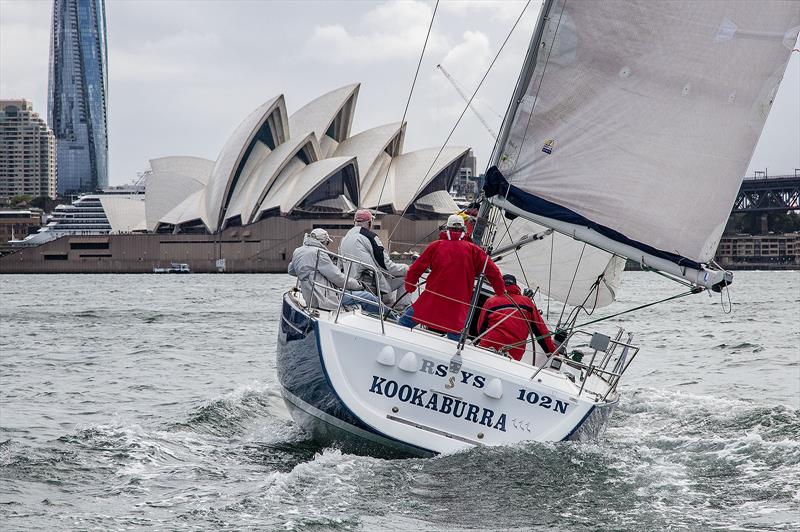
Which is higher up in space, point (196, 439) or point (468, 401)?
point (468, 401)

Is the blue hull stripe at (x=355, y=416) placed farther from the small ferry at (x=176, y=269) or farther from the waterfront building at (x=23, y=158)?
the waterfront building at (x=23, y=158)

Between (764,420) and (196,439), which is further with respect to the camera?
(764,420)

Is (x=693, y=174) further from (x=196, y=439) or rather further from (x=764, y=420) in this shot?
(x=196, y=439)

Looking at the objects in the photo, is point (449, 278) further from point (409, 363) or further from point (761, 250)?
point (761, 250)

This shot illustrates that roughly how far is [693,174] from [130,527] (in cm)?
322

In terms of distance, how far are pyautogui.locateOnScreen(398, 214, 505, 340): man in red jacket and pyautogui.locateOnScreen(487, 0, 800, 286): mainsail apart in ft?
1.13

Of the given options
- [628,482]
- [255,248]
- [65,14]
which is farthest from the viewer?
[65,14]

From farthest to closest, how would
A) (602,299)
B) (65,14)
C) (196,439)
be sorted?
(65,14)
(602,299)
(196,439)

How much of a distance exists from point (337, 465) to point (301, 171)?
51671 mm

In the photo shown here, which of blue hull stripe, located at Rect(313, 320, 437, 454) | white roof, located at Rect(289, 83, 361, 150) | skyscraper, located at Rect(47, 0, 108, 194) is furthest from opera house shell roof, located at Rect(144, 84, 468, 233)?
skyscraper, located at Rect(47, 0, 108, 194)

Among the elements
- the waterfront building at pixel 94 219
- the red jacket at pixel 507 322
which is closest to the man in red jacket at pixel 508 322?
the red jacket at pixel 507 322

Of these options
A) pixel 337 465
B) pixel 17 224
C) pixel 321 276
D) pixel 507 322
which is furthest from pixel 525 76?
pixel 17 224

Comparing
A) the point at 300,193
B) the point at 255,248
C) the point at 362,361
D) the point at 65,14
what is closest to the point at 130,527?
the point at 362,361

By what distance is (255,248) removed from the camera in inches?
2328
